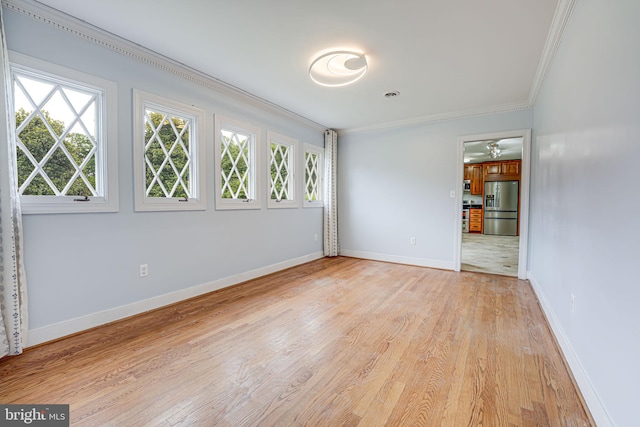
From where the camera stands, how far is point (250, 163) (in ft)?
12.3

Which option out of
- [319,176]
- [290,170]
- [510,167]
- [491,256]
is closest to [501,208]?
[510,167]

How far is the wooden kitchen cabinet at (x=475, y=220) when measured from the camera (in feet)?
29.3

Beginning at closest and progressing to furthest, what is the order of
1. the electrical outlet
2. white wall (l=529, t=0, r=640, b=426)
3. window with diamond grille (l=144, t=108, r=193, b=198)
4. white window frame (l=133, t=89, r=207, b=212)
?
white wall (l=529, t=0, r=640, b=426)
the electrical outlet
white window frame (l=133, t=89, r=207, b=212)
window with diamond grille (l=144, t=108, r=193, b=198)

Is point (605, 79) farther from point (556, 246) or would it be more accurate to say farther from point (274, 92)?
point (274, 92)

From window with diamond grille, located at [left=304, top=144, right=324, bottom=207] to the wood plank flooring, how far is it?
2.33 m

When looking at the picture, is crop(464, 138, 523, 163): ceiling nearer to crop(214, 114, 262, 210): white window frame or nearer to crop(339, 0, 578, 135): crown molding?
crop(339, 0, 578, 135): crown molding

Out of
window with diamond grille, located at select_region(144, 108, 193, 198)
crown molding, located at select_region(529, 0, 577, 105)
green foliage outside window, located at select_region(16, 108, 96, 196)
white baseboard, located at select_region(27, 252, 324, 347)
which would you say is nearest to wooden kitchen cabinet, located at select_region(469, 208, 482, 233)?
crown molding, located at select_region(529, 0, 577, 105)

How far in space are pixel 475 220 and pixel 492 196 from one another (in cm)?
95

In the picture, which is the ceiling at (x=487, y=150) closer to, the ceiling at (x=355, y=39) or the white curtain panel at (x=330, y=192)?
the white curtain panel at (x=330, y=192)

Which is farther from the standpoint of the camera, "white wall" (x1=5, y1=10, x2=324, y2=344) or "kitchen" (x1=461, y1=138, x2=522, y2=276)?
"kitchen" (x1=461, y1=138, x2=522, y2=276)

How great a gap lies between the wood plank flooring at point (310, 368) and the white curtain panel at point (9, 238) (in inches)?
7.6

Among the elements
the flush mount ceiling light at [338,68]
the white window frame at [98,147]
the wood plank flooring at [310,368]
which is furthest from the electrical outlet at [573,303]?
the white window frame at [98,147]

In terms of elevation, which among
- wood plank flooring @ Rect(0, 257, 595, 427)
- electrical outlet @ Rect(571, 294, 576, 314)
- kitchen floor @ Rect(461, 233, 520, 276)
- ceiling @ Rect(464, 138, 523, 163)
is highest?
ceiling @ Rect(464, 138, 523, 163)

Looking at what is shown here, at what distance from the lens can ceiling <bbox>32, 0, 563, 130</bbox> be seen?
1.94 metres
